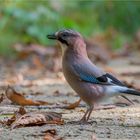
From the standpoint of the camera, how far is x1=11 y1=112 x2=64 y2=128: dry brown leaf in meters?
5.05

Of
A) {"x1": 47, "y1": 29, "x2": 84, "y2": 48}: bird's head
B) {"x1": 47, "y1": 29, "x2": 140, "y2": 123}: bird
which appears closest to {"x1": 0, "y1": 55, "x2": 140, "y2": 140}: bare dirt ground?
{"x1": 47, "y1": 29, "x2": 140, "y2": 123}: bird

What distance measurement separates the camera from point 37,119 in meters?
5.14

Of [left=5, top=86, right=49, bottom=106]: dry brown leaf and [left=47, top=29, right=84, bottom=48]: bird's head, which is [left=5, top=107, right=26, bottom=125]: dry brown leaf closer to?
[left=47, top=29, right=84, bottom=48]: bird's head

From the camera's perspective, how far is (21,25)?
12.8 meters

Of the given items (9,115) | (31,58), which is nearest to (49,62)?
(31,58)

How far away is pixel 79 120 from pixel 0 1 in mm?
7503

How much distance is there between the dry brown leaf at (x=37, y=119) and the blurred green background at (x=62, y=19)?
21.8 feet

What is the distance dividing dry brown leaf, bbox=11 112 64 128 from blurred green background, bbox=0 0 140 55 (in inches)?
262

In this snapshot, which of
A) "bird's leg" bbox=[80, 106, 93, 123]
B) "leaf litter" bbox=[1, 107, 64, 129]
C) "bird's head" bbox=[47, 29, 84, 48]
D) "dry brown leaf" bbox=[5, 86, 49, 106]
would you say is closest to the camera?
"leaf litter" bbox=[1, 107, 64, 129]

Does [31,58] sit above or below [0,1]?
below

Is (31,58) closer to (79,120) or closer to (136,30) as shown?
(136,30)

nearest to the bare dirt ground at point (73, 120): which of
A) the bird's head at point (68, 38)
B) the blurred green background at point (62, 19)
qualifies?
the bird's head at point (68, 38)

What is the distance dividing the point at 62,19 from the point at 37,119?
791cm

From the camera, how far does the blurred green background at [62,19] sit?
12578 mm
